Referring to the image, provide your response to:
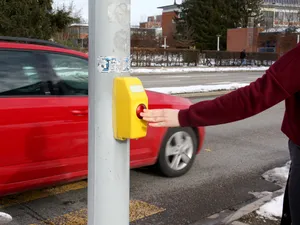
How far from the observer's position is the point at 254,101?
1.92m

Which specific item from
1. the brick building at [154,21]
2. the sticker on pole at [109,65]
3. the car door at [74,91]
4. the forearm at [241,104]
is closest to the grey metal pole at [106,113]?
the sticker on pole at [109,65]

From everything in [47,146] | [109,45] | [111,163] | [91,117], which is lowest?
[47,146]

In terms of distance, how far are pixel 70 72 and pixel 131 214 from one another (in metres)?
1.54

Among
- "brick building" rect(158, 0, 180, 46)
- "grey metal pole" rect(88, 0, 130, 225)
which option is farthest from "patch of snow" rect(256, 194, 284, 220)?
"brick building" rect(158, 0, 180, 46)

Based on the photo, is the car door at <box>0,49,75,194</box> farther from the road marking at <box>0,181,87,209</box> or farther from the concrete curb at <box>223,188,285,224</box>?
the concrete curb at <box>223,188,285,224</box>

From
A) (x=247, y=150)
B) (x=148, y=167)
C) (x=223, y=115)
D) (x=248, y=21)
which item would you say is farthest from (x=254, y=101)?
(x=248, y=21)

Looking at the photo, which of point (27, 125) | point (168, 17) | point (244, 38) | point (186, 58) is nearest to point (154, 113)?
point (27, 125)

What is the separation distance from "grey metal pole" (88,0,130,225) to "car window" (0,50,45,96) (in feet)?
6.29

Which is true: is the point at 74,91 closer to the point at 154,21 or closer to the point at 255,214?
the point at 255,214

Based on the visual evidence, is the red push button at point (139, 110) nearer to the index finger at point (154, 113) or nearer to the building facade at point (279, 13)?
the index finger at point (154, 113)

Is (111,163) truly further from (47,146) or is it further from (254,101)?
(47,146)

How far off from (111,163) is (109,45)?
1.96 ft

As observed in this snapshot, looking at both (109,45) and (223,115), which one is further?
(109,45)

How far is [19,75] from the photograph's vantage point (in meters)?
4.09
